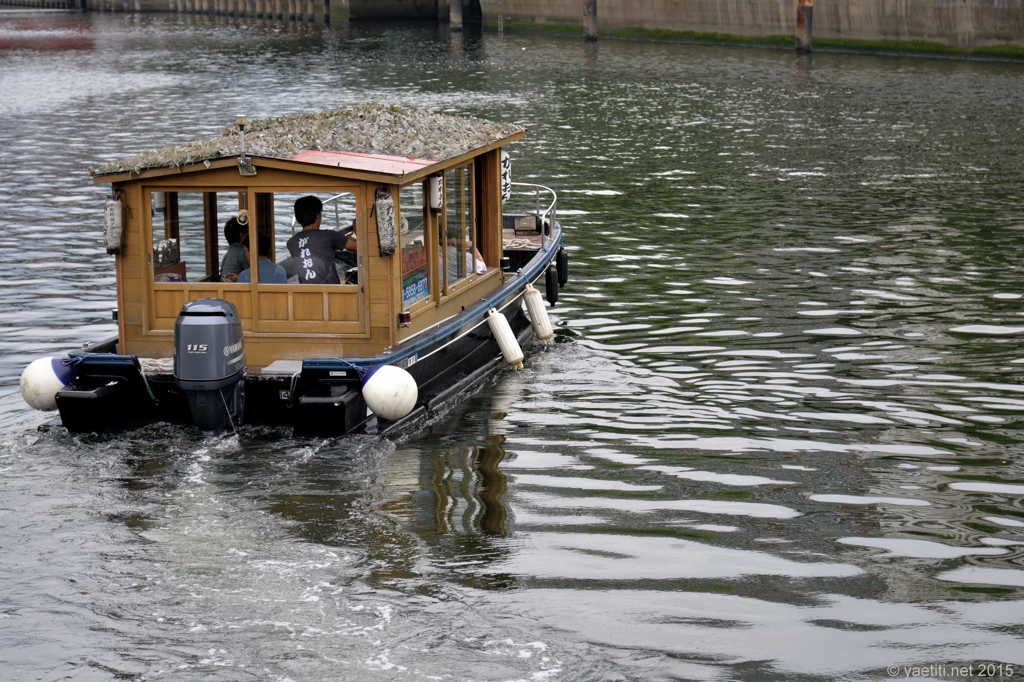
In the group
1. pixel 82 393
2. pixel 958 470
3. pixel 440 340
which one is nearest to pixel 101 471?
pixel 82 393

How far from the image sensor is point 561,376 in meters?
14.9

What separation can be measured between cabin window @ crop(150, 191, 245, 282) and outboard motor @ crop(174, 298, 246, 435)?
1.26 m

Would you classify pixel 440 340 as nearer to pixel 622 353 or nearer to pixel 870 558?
pixel 622 353

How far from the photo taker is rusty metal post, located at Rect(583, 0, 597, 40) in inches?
2360

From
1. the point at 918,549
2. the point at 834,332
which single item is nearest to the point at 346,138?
the point at 834,332

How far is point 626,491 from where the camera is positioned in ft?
36.3

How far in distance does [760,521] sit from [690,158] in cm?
2044

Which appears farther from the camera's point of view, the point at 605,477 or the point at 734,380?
the point at 734,380

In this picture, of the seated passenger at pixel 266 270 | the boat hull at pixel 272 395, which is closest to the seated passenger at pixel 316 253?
the seated passenger at pixel 266 270

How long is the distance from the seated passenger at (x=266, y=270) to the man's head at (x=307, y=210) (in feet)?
1.92

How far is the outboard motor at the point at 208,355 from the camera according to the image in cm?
1170

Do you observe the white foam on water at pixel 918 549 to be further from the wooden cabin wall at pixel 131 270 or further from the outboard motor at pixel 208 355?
the wooden cabin wall at pixel 131 270

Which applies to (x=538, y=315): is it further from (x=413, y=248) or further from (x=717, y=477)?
(x=717, y=477)

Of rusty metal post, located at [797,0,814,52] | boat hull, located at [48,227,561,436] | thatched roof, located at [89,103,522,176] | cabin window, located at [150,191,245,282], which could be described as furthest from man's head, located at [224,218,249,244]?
rusty metal post, located at [797,0,814,52]
